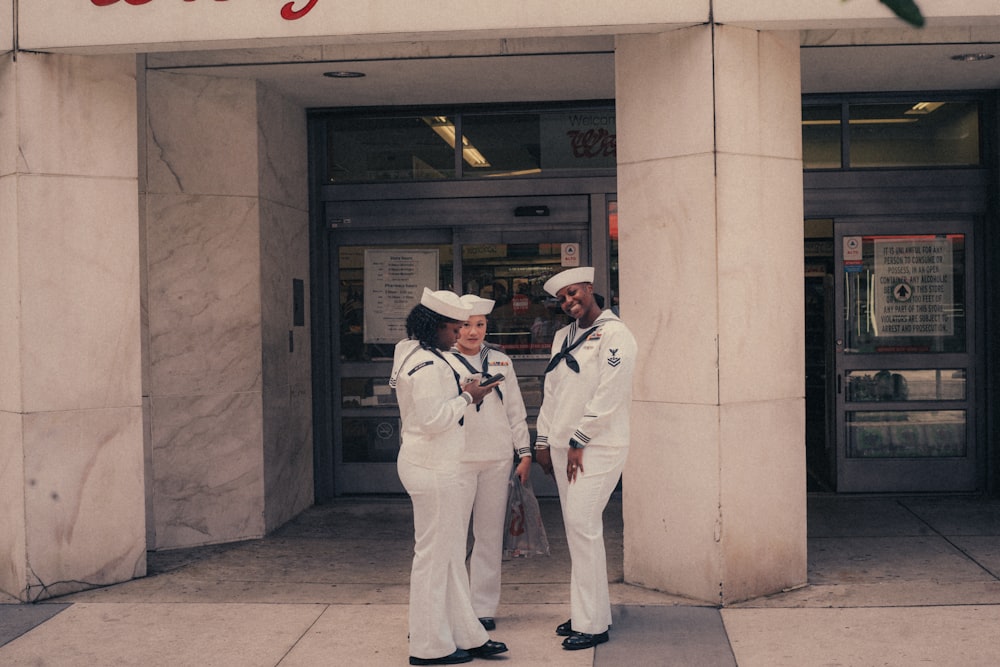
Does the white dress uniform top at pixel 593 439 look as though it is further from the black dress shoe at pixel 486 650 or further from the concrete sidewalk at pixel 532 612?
the black dress shoe at pixel 486 650

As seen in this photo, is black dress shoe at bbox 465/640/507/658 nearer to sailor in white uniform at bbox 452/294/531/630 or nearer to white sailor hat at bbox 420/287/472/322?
sailor in white uniform at bbox 452/294/531/630

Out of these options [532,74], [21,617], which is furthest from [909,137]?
[21,617]

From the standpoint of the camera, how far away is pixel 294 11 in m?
5.75

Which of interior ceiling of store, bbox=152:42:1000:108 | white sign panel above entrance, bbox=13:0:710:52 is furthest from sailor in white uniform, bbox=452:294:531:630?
interior ceiling of store, bbox=152:42:1000:108

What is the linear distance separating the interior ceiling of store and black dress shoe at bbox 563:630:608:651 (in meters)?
3.75

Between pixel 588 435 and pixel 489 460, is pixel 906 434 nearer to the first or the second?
pixel 588 435

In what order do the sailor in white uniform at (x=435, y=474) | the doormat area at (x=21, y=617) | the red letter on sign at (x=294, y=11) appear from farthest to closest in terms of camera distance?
the red letter on sign at (x=294, y=11), the doormat area at (x=21, y=617), the sailor in white uniform at (x=435, y=474)

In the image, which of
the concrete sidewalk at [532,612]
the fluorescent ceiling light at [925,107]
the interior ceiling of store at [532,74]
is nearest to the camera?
the concrete sidewalk at [532,612]

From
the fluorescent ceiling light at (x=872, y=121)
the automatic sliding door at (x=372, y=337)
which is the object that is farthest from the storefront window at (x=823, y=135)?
the automatic sliding door at (x=372, y=337)

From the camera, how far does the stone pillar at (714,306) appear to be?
5574 mm

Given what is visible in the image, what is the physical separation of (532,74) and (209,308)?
2857 millimetres

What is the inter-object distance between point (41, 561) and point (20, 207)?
204cm

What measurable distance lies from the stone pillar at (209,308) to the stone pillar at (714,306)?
9.46ft

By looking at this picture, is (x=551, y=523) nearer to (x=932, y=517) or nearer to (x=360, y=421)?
(x=360, y=421)
